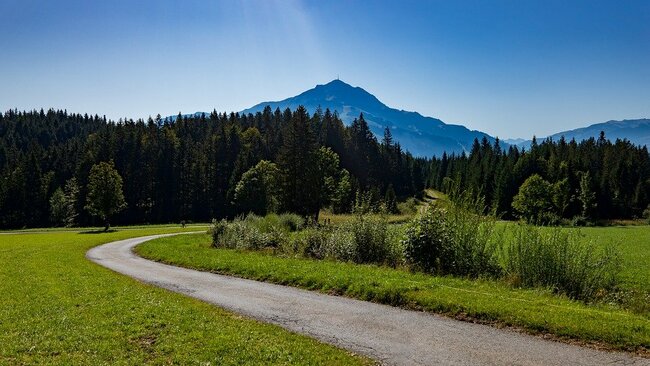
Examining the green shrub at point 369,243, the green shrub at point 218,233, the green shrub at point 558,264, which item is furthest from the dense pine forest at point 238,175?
the green shrub at point 558,264

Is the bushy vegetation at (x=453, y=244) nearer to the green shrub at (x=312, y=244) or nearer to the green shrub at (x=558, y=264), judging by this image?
the green shrub at (x=558, y=264)

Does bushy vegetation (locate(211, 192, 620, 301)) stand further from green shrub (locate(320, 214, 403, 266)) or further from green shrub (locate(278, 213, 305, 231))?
green shrub (locate(278, 213, 305, 231))

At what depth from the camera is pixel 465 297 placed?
A: 13961 millimetres

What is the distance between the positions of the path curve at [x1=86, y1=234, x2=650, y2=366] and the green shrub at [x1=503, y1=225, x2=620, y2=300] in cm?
659

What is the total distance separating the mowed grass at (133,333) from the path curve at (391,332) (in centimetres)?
86

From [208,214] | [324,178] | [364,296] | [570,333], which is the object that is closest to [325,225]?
[364,296]

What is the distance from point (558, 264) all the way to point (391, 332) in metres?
9.03

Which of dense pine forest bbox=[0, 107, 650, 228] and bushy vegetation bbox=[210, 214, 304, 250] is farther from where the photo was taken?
dense pine forest bbox=[0, 107, 650, 228]

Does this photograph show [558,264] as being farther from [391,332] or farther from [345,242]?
[345,242]

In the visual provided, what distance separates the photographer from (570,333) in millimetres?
10758

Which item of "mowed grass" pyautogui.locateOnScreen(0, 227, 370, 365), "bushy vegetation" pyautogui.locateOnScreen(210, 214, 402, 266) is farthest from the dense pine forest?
"mowed grass" pyautogui.locateOnScreen(0, 227, 370, 365)

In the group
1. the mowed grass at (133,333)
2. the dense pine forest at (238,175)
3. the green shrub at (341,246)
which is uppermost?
the dense pine forest at (238,175)

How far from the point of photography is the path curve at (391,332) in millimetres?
9492

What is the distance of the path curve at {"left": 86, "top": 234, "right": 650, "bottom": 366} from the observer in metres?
9.49
